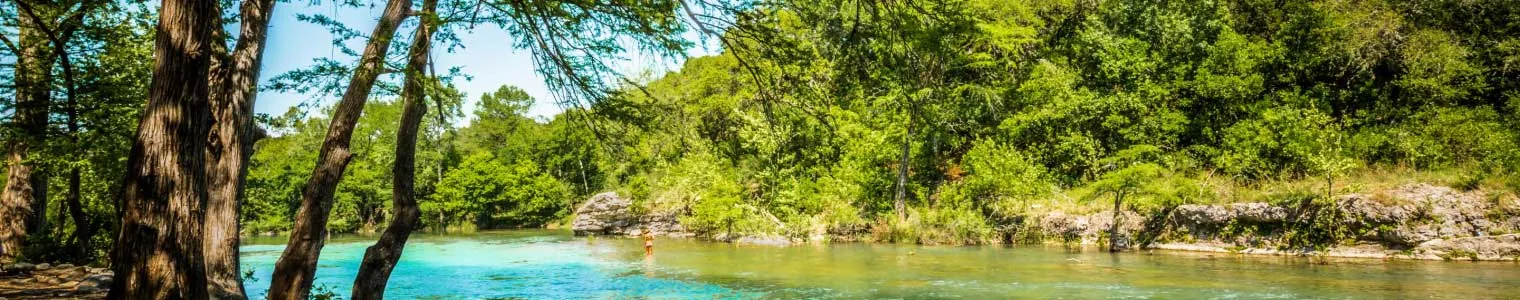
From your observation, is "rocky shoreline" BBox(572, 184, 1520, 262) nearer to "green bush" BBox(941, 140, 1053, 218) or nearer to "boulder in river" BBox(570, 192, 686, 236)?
"green bush" BBox(941, 140, 1053, 218)

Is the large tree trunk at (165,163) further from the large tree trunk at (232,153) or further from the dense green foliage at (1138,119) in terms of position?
the dense green foliage at (1138,119)

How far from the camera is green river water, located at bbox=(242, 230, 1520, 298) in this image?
12.9 m

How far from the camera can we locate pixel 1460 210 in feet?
56.8

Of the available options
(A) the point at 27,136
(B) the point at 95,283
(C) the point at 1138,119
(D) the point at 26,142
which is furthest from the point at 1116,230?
(D) the point at 26,142

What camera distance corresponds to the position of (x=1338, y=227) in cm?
1838

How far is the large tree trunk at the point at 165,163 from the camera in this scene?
4.48 meters

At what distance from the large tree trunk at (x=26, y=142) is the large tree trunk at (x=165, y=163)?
591 cm

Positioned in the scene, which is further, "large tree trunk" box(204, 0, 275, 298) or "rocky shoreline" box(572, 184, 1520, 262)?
"rocky shoreline" box(572, 184, 1520, 262)

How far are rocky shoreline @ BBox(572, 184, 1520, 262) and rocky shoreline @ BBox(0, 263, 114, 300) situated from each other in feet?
66.6

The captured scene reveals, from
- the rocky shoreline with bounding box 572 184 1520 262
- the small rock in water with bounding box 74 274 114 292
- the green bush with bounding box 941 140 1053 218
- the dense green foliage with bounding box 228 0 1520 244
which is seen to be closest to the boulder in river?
the dense green foliage with bounding box 228 0 1520 244

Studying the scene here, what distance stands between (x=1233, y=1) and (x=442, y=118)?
29.5 metres

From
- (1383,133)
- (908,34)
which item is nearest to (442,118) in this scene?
(908,34)

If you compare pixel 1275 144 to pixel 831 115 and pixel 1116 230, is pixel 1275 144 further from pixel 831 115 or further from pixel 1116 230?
pixel 831 115

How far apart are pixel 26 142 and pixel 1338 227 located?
74.8 feet
